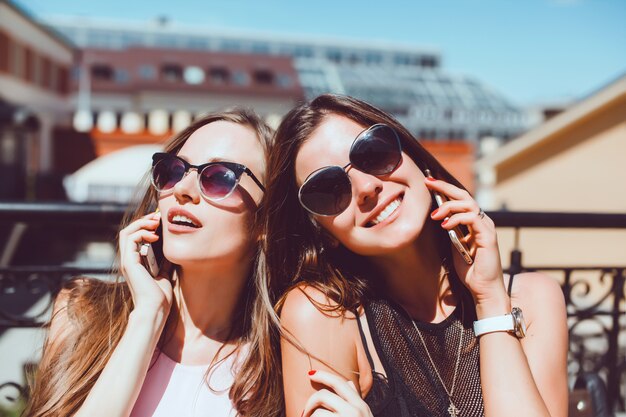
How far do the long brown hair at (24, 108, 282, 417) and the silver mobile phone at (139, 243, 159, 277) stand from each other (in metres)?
0.11

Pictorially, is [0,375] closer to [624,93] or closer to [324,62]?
[624,93]

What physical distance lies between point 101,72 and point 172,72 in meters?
6.98

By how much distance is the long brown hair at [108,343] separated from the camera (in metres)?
1.92

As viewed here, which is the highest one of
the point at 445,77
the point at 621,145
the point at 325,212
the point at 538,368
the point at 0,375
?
the point at 445,77

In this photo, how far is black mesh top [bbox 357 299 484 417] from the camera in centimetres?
186

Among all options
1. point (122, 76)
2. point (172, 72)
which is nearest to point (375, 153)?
point (172, 72)

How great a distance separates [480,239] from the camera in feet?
6.01

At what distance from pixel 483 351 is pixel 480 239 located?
0.36 metres

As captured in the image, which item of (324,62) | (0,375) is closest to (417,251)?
(0,375)

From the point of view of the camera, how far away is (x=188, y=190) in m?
2.01

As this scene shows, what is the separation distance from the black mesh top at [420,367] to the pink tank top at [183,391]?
1.72ft

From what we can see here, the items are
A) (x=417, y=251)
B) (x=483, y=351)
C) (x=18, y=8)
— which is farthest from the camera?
(x=18, y=8)

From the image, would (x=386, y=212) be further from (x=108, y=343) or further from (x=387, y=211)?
(x=108, y=343)

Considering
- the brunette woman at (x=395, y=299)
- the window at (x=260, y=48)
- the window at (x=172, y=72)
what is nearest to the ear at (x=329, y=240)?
the brunette woman at (x=395, y=299)
